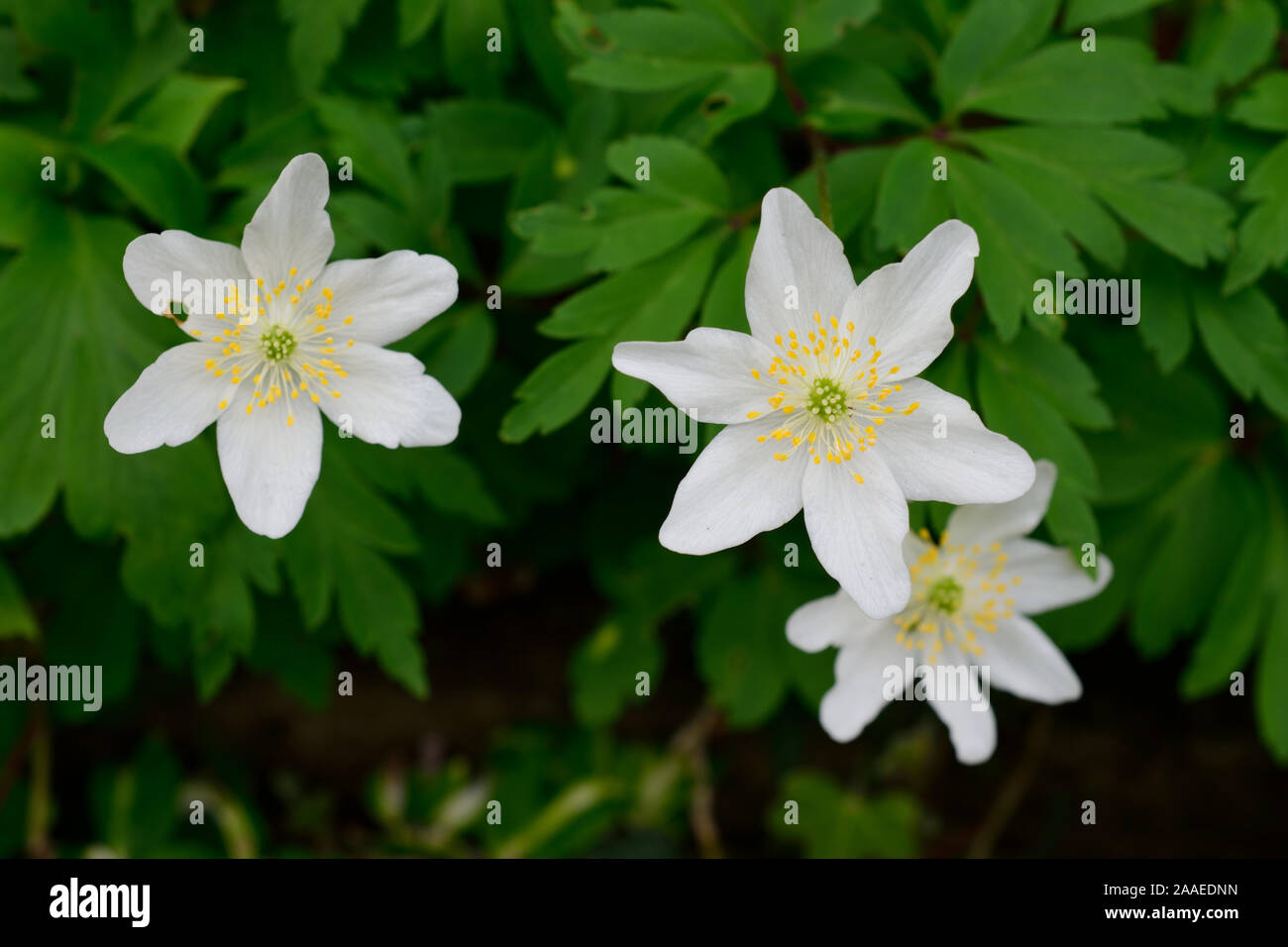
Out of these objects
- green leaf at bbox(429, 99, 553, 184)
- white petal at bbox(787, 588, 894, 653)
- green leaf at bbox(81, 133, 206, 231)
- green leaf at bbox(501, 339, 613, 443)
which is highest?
green leaf at bbox(429, 99, 553, 184)

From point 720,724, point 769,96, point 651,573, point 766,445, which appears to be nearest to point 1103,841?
point 720,724

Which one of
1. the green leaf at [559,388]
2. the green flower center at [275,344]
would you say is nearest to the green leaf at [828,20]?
the green leaf at [559,388]

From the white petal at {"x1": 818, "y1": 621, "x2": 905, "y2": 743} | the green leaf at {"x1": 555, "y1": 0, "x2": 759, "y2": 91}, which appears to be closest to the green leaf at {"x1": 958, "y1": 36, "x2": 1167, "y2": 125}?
the green leaf at {"x1": 555, "y1": 0, "x2": 759, "y2": 91}

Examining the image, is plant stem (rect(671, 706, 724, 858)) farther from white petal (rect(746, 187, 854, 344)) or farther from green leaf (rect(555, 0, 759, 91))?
green leaf (rect(555, 0, 759, 91))

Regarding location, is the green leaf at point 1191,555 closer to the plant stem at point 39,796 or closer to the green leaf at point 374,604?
the green leaf at point 374,604

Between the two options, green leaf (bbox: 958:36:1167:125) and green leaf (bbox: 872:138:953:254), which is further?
green leaf (bbox: 958:36:1167:125)

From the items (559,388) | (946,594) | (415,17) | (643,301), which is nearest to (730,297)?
(643,301)
